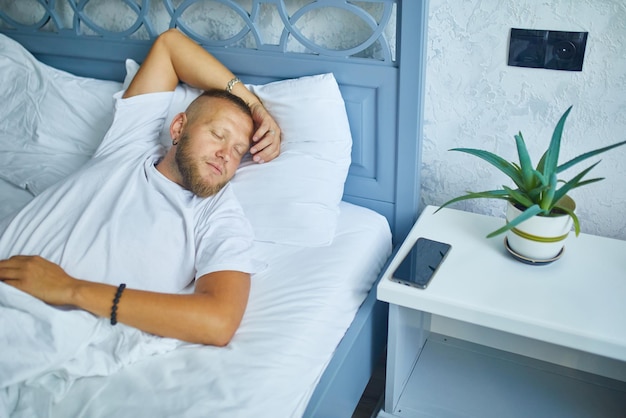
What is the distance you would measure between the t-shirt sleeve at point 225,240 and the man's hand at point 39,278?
0.88 ft

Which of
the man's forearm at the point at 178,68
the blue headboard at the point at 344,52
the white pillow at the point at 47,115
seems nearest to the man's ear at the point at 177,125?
the man's forearm at the point at 178,68

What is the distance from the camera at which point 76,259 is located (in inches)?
51.0

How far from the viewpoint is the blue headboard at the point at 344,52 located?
1451 millimetres

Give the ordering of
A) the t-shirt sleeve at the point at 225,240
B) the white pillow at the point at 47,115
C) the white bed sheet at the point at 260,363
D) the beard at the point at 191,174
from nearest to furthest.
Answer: the white bed sheet at the point at 260,363
the t-shirt sleeve at the point at 225,240
the beard at the point at 191,174
the white pillow at the point at 47,115

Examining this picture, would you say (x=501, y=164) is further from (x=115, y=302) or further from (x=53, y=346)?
(x=53, y=346)

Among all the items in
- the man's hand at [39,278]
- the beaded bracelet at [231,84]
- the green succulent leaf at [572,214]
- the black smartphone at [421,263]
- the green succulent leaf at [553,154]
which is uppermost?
the beaded bracelet at [231,84]

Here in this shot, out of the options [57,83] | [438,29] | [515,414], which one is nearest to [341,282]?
[515,414]

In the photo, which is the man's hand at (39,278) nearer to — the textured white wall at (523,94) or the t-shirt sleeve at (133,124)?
the t-shirt sleeve at (133,124)

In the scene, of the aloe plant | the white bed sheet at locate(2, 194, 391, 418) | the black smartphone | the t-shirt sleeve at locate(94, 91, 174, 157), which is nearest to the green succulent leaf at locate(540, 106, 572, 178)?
the aloe plant

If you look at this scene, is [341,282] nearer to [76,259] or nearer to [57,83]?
[76,259]

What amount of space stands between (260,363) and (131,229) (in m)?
0.45

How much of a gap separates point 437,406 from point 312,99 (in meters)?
0.84

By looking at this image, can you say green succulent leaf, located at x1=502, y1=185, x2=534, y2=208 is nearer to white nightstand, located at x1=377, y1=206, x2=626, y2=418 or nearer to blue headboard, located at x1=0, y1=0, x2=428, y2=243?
white nightstand, located at x1=377, y1=206, x2=626, y2=418

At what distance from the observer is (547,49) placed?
1.35 meters
